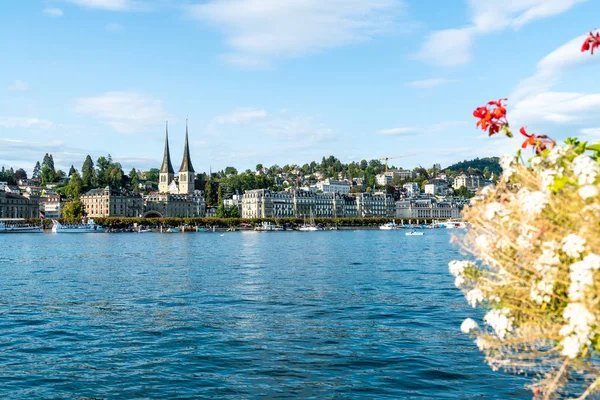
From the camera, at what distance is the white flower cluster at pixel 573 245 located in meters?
5.29

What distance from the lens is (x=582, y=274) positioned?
205 inches

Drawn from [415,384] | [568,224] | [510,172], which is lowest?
[415,384]

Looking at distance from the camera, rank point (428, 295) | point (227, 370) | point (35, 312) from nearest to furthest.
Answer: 1. point (227, 370)
2. point (35, 312)
3. point (428, 295)

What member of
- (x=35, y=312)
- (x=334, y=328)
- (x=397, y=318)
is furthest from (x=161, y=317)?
(x=397, y=318)

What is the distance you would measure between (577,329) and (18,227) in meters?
193

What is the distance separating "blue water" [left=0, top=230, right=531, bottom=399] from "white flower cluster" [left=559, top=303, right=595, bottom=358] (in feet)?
31.0

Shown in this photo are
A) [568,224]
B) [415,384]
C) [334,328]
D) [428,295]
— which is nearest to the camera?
[568,224]

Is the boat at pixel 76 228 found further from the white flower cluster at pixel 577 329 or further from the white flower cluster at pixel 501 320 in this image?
the white flower cluster at pixel 577 329

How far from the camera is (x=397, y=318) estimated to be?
24188 millimetres

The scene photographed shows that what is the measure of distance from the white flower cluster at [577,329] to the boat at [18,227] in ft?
601

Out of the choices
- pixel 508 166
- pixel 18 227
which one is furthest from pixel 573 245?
pixel 18 227

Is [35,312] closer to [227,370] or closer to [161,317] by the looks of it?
[161,317]

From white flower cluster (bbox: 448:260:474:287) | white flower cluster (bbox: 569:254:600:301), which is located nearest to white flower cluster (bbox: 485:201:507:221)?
white flower cluster (bbox: 448:260:474:287)

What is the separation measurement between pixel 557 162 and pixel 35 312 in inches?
996
